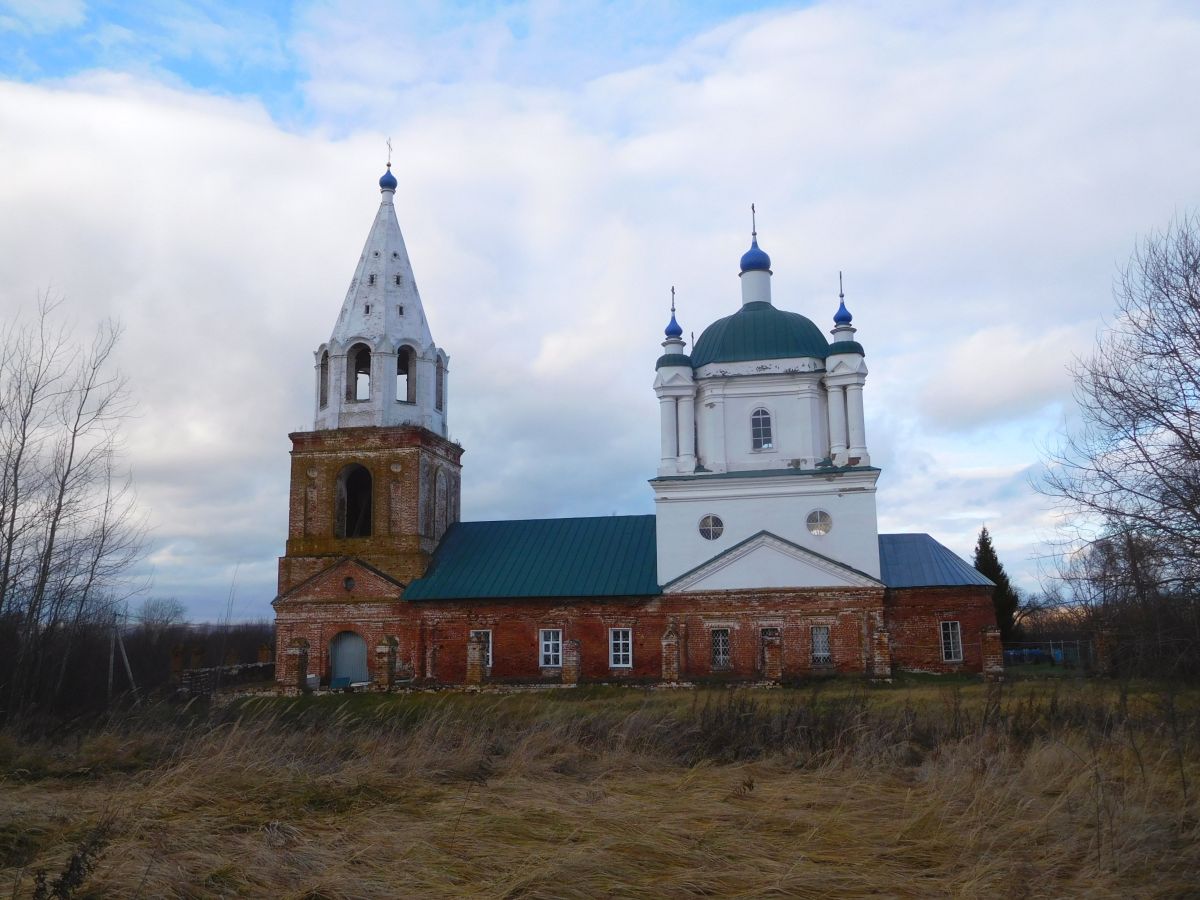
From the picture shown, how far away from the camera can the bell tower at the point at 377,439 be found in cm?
2920

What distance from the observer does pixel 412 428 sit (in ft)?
96.1

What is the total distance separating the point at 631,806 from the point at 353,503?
2498 cm

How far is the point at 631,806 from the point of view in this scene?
7.89 m

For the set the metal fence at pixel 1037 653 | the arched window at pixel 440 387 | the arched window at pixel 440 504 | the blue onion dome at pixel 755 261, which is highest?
the blue onion dome at pixel 755 261

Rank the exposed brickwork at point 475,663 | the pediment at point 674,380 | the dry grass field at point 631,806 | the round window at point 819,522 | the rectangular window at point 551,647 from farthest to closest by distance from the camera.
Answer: the pediment at point 674,380 → the rectangular window at point 551,647 → the exposed brickwork at point 475,663 → the round window at point 819,522 → the dry grass field at point 631,806

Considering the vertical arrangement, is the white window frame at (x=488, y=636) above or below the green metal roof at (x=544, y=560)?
below

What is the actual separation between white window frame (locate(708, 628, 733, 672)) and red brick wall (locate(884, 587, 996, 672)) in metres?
4.42

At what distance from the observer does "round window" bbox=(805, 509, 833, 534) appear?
26547 millimetres

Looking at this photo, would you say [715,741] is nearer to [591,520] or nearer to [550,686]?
[550,686]

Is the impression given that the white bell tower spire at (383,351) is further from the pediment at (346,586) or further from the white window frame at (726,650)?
the white window frame at (726,650)

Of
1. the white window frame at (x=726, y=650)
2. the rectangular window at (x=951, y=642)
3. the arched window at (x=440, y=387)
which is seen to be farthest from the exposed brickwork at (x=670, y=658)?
the arched window at (x=440, y=387)

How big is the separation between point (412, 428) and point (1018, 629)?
92.8ft

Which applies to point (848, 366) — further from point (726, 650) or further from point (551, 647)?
point (551, 647)

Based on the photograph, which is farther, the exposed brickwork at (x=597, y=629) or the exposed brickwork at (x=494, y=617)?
the exposed brickwork at (x=494, y=617)
